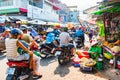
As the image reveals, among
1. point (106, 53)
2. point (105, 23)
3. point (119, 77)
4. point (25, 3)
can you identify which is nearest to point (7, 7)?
point (25, 3)

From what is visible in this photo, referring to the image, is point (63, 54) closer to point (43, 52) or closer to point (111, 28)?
point (43, 52)

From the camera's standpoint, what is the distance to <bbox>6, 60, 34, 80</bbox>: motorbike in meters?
5.43

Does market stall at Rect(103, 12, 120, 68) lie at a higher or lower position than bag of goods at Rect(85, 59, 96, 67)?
higher

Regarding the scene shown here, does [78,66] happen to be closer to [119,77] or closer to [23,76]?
[119,77]

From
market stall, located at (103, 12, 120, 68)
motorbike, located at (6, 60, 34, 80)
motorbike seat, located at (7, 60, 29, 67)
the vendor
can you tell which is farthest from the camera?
market stall, located at (103, 12, 120, 68)

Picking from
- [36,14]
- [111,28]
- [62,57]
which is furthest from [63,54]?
[36,14]

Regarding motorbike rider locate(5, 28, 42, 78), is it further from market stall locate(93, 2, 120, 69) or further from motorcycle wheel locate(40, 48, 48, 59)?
motorcycle wheel locate(40, 48, 48, 59)

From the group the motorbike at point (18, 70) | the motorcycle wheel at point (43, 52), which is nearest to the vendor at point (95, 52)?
the motorcycle wheel at point (43, 52)

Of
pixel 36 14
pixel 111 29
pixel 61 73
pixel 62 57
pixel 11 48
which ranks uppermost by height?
pixel 36 14

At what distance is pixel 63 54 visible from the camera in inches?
352

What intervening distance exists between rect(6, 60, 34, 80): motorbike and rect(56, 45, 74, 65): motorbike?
298 cm

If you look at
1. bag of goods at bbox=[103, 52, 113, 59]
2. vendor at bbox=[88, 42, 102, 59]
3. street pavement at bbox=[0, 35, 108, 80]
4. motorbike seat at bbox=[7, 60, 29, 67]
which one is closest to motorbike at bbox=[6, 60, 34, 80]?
motorbike seat at bbox=[7, 60, 29, 67]

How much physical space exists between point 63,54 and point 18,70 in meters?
3.52

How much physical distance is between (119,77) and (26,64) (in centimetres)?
347
